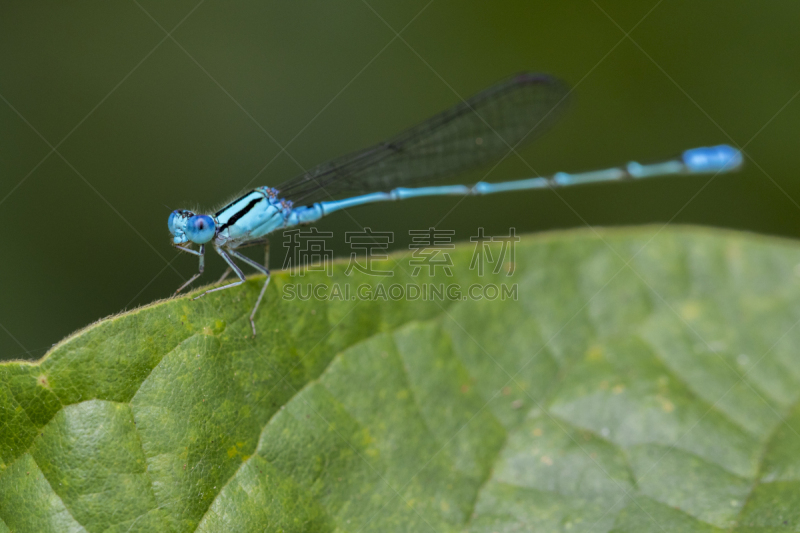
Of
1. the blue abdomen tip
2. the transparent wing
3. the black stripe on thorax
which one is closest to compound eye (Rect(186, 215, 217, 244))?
the black stripe on thorax

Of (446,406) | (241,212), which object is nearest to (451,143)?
(241,212)

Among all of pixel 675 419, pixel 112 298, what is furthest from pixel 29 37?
pixel 675 419

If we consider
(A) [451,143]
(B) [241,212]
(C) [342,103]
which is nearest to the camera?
(B) [241,212]

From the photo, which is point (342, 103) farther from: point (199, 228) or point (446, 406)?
point (446, 406)

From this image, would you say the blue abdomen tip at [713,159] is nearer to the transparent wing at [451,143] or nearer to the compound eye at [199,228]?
the transparent wing at [451,143]

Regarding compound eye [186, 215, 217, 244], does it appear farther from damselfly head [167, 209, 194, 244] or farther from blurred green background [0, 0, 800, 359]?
blurred green background [0, 0, 800, 359]

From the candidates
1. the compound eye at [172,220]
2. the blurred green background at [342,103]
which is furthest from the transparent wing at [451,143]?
the compound eye at [172,220]

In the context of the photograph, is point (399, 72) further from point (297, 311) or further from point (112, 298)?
point (297, 311)
